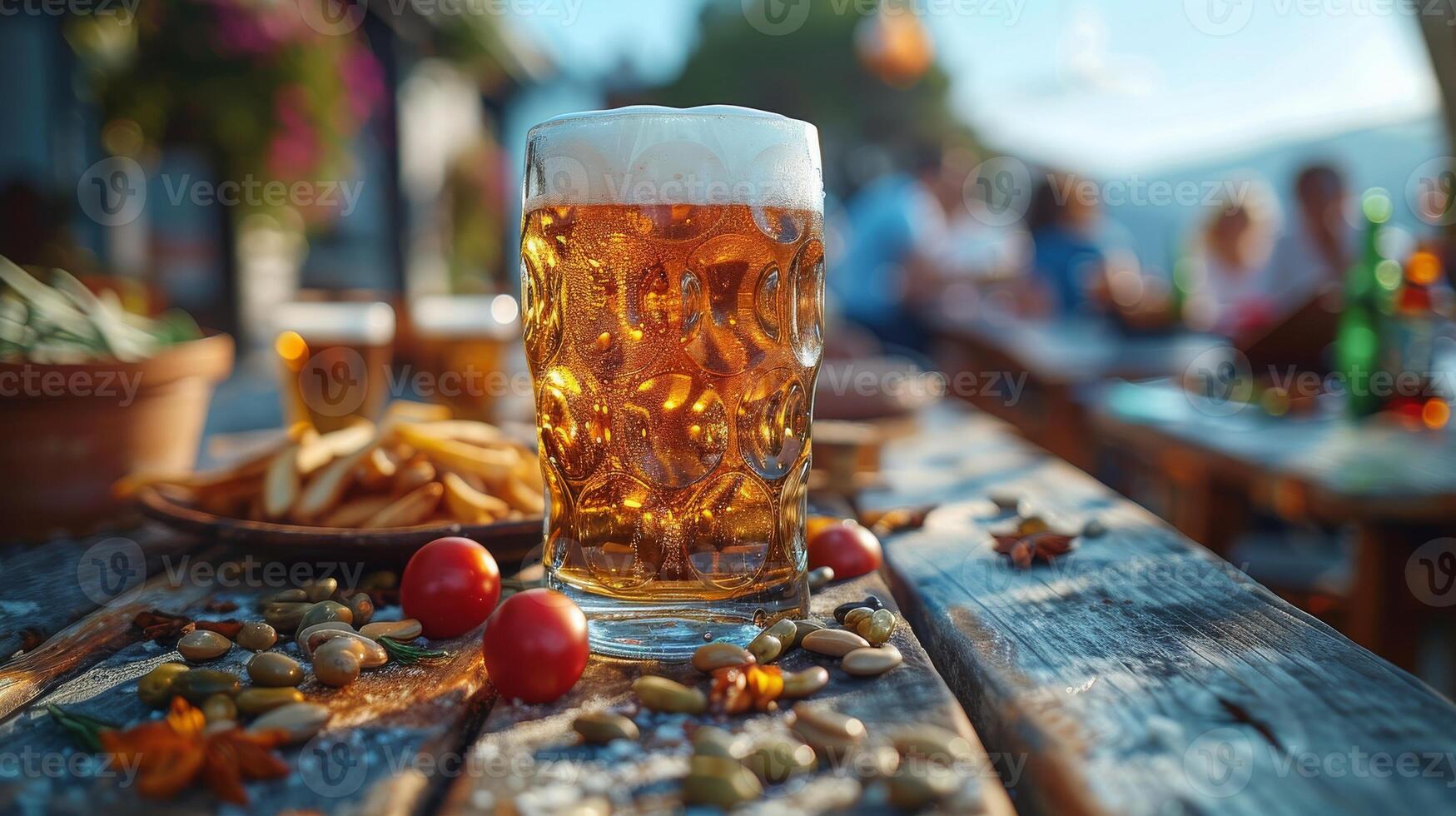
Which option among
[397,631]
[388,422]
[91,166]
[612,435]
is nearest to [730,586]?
[612,435]

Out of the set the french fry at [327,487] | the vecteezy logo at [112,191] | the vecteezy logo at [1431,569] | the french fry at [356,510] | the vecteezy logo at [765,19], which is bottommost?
the vecteezy logo at [1431,569]

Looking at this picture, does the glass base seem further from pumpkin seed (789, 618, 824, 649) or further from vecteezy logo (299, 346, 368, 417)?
vecteezy logo (299, 346, 368, 417)

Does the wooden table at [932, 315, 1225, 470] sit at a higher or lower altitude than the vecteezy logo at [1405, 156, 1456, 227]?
lower

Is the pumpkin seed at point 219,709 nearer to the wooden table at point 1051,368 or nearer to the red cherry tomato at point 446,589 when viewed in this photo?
the red cherry tomato at point 446,589

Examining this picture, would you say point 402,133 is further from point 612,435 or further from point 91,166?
point 612,435

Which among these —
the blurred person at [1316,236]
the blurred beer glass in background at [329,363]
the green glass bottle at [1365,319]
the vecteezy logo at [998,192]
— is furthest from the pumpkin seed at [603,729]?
the blurred person at [1316,236]

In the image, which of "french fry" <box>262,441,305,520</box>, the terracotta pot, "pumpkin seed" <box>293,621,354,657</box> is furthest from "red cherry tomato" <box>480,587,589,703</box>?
the terracotta pot

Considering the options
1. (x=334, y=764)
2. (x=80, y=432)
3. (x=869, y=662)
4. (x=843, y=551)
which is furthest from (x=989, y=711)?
(x=80, y=432)
